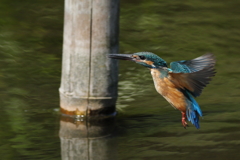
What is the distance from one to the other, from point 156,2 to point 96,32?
4885 millimetres

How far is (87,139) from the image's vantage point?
552cm

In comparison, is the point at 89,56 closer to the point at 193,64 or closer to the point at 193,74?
the point at 193,64

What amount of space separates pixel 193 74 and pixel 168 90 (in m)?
0.31

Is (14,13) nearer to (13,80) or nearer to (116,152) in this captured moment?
(13,80)

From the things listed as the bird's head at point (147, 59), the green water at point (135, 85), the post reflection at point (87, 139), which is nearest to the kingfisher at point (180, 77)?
the bird's head at point (147, 59)

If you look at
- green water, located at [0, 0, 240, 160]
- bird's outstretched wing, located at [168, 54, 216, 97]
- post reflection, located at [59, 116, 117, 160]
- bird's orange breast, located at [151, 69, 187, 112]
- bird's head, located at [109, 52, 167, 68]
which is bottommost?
post reflection, located at [59, 116, 117, 160]

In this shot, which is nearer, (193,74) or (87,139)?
(193,74)

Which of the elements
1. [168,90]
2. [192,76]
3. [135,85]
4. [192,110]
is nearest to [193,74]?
[192,76]

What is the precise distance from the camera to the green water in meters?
5.30

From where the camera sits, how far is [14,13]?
917 centimetres

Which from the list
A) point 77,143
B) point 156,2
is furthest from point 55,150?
point 156,2

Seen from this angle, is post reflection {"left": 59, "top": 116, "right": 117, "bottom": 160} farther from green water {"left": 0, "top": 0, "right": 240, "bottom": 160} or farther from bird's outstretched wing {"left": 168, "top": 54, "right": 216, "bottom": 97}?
bird's outstretched wing {"left": 168, "top": 54, "right": 216, "bottom": 97}

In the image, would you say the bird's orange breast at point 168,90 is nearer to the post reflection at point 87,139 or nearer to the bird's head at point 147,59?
the bird's head at point 147,59

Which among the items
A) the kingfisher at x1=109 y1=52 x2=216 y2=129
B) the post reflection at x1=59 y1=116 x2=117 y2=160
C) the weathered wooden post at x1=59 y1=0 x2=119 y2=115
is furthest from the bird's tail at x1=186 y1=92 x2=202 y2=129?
the weathered wooden post at x1=59 y1=0 x2=119 y2=115
